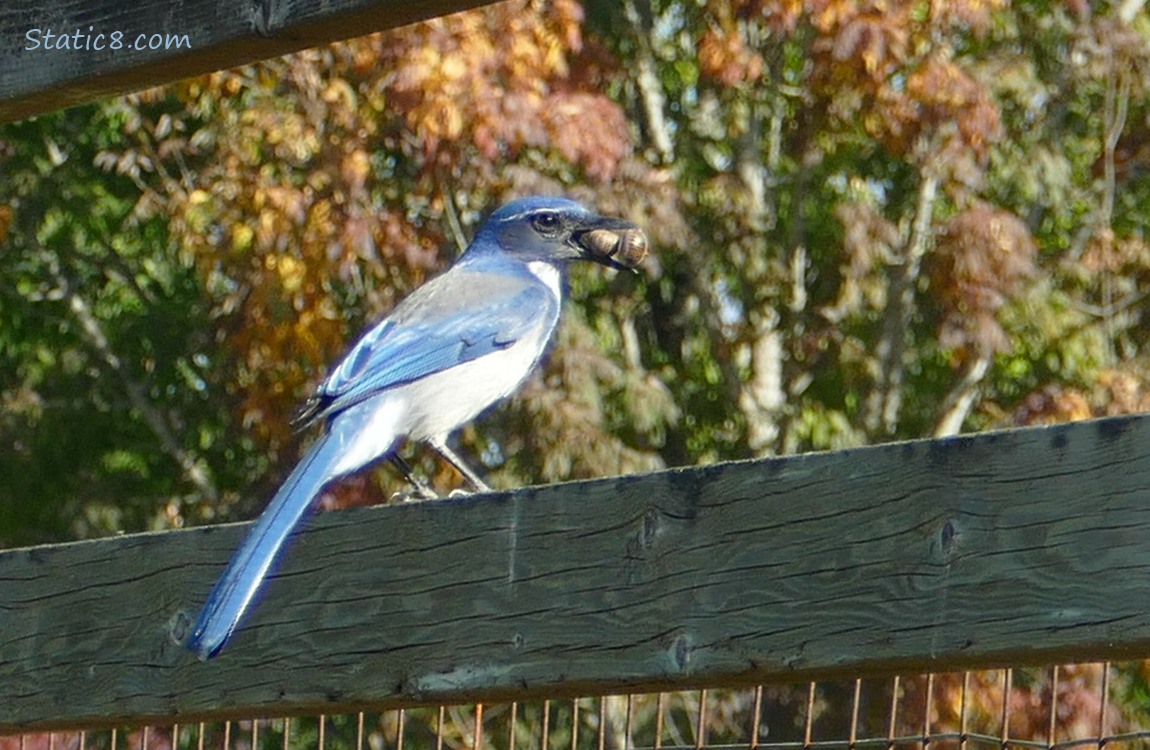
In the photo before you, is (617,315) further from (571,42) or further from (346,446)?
(346,446)

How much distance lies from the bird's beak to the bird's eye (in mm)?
66

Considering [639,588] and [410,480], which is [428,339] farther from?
[639,588]

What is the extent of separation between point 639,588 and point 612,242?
101 inches

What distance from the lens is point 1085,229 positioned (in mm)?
11125

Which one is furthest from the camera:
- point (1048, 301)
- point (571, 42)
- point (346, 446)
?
point (1048, 301)

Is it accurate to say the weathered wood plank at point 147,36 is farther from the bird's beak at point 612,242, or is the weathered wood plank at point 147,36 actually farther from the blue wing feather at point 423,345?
the bird's beak at point 612,242

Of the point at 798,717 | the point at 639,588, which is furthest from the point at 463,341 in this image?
the point at 798,717

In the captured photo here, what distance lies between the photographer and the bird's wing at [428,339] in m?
4.19

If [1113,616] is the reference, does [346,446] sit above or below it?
above

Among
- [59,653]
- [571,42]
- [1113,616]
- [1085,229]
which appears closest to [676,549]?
[1113,616]

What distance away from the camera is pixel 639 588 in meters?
2.26

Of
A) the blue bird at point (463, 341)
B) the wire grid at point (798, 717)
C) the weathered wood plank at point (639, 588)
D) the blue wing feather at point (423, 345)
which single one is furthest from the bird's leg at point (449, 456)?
the wire grid at point (798, 717)

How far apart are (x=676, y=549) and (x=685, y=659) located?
12 centimetres

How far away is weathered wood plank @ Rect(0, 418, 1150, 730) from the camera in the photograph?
1961 mm
